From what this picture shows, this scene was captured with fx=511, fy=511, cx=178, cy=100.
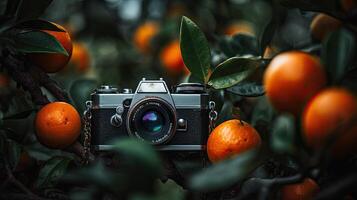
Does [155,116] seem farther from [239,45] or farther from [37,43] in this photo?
[239,45]

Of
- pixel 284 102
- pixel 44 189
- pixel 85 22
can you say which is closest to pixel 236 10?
pixel 85 22

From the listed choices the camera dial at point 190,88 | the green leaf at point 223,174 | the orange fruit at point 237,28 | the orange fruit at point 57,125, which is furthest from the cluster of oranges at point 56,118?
the orange fruit at point 237,28

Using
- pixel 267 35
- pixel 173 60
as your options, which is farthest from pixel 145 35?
pixel 267 35

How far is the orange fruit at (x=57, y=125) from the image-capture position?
89 cm

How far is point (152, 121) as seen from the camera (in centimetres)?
98

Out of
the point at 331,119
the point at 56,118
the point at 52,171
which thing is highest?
the point at 331,119

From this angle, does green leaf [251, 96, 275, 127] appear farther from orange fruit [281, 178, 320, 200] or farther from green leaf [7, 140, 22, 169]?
green leaf [7, 140, 22, 169]

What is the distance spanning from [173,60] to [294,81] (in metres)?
1.02

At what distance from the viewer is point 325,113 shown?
56 centimetres

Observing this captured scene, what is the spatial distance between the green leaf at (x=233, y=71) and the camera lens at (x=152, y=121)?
14 centimetres

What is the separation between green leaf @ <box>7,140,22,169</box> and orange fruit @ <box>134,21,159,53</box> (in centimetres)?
92

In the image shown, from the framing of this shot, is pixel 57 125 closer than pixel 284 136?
No

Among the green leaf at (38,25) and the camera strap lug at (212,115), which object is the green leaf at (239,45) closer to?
the camera strap lug at (212,115)

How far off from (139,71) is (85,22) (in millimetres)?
334
